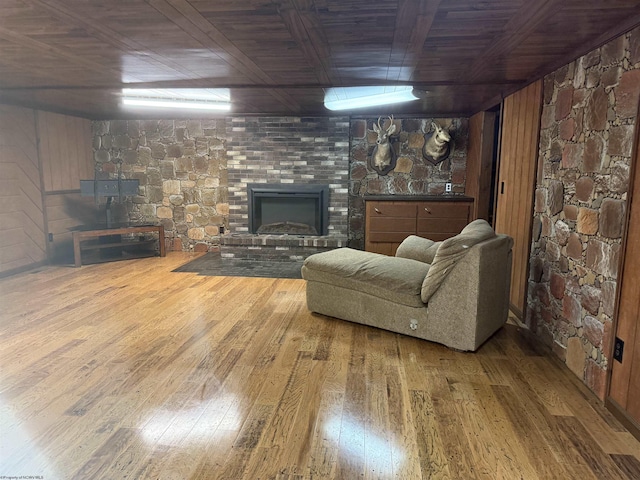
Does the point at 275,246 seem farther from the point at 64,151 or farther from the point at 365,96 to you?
the point at 64,151

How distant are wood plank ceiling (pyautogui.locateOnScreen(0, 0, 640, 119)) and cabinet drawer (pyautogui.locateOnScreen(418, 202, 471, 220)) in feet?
5.48

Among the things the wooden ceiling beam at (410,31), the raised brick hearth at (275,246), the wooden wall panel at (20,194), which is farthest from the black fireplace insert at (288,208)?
the wooden ceiling beam at (410,31)

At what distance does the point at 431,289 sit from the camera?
10.1 ft

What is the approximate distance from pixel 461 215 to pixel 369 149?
1.56 m

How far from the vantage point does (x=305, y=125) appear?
19.6ft

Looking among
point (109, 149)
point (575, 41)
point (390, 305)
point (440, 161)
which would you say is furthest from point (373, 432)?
point (109, 149)

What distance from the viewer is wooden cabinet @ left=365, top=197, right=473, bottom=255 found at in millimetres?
5488

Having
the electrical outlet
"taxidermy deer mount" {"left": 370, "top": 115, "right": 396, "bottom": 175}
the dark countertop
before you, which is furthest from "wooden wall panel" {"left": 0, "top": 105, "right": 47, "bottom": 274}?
Result: the electrical outlet

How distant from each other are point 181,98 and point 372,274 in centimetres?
282

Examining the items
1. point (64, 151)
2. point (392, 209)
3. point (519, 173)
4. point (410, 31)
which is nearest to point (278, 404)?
point (410, 31)

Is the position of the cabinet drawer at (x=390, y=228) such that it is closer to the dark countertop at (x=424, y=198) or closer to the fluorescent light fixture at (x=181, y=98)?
the dark countertop at (x=424, y=198)

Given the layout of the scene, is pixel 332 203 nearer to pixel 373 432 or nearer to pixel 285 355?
pixel 285 355

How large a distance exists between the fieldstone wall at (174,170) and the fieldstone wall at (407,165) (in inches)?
77.1

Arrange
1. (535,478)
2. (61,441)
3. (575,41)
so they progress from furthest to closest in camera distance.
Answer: (575,41) < (61,441) < (535,478)
